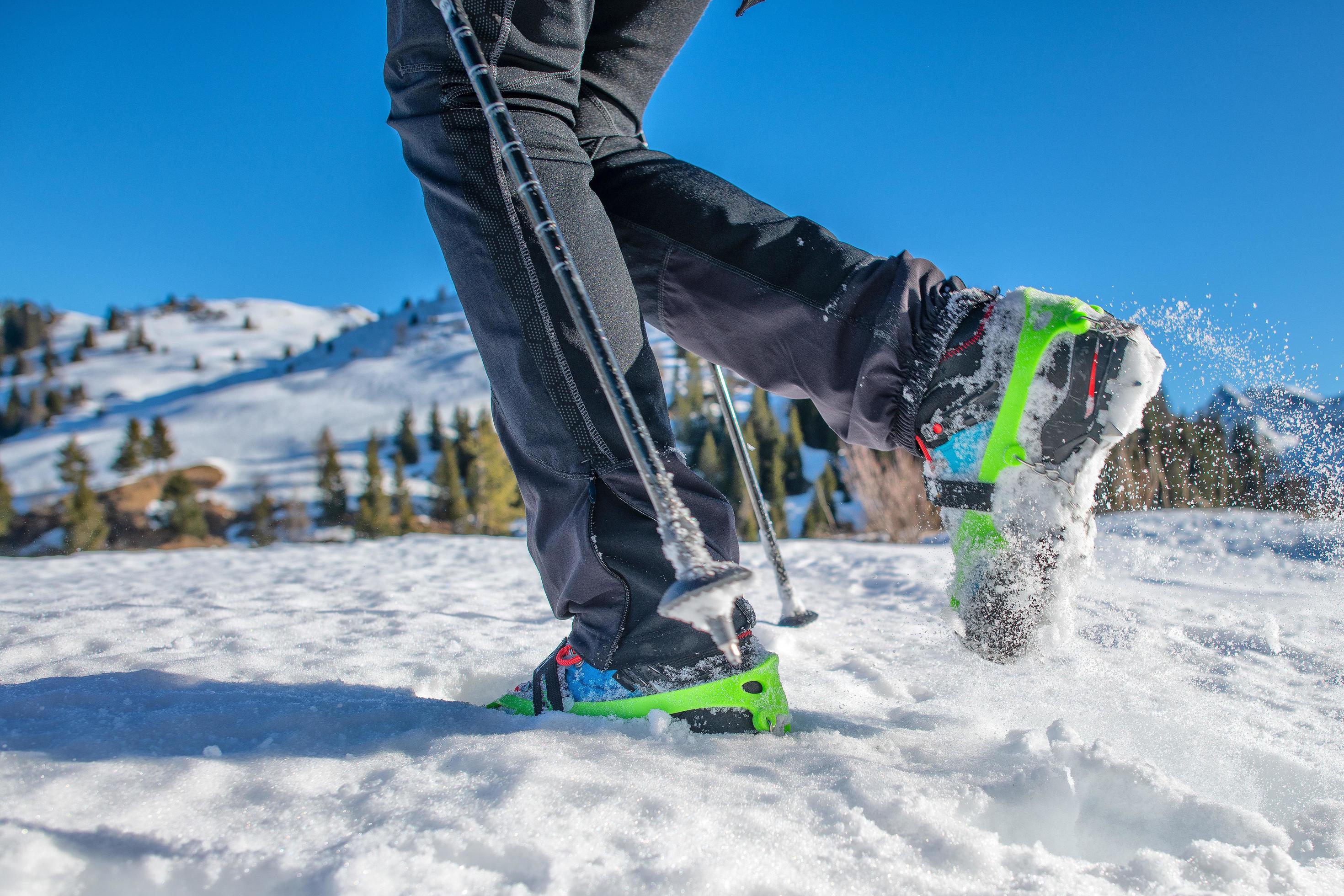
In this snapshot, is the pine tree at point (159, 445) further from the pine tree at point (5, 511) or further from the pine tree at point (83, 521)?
the pine tree at point (83, 521)

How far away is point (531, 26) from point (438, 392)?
142 feet

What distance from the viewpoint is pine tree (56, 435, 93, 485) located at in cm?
2967

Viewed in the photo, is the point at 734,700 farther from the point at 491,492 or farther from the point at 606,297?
the point at 491,492

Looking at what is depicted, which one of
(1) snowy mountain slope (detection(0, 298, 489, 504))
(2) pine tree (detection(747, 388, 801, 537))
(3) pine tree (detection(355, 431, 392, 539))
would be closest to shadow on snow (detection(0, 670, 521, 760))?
(2) pine tree (detection(747, 388, 801, 537))

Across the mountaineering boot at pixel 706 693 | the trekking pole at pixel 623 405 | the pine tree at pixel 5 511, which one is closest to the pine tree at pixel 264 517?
the pine tree at pixel 5 511

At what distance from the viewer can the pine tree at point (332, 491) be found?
92.9ft

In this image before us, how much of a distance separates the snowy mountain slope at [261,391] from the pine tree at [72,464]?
1.25m

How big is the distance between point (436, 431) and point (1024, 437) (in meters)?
35.8

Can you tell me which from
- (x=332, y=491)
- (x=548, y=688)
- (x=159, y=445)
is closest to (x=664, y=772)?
(x=548, y=688)

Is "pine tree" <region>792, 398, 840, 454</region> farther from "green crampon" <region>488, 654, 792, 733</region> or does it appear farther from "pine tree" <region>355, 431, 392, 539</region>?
"green crampon" <region>488, 654, 792, 733</region>

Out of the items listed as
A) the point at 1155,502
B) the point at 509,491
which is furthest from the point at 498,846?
the point at 509,491

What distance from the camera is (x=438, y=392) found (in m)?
41.6

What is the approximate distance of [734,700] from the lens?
2.31 feet

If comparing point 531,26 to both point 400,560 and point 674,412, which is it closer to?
point 400,560
